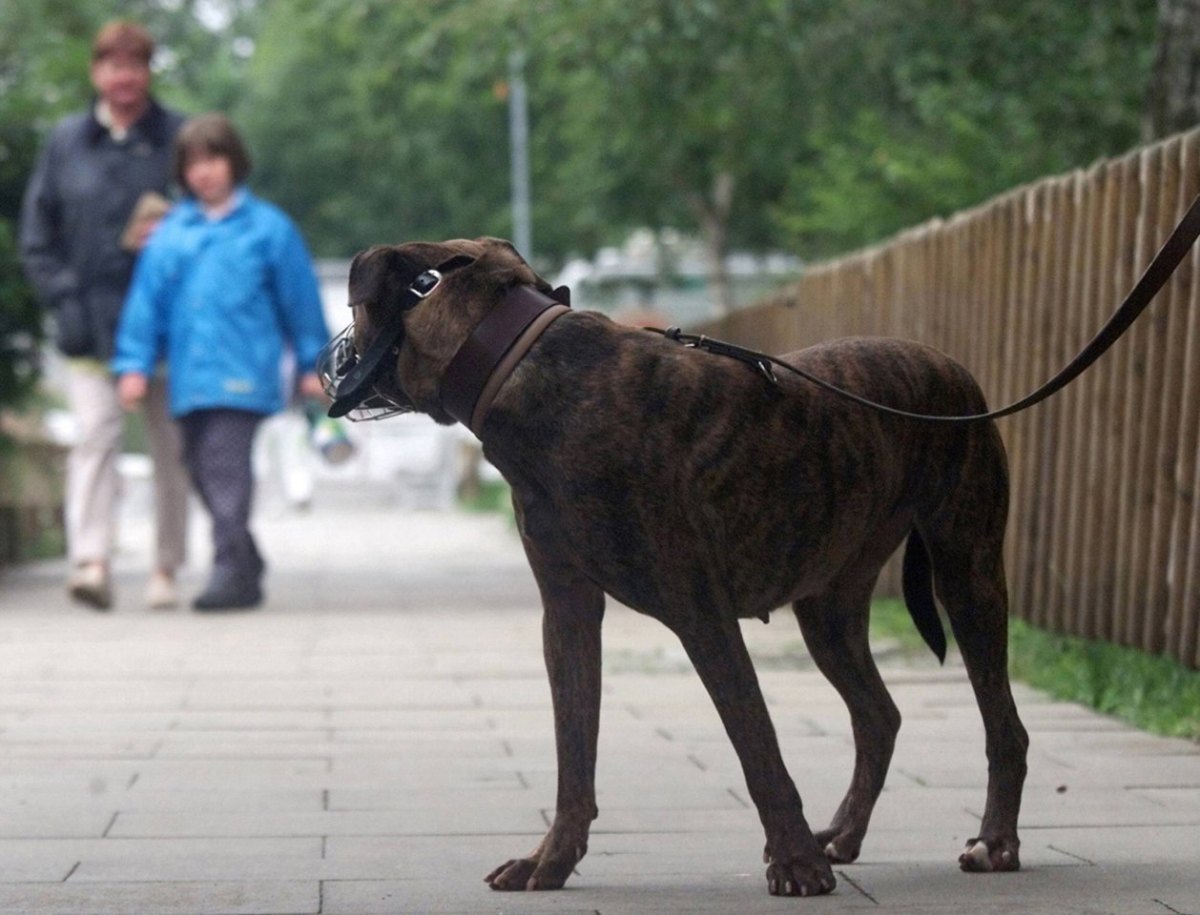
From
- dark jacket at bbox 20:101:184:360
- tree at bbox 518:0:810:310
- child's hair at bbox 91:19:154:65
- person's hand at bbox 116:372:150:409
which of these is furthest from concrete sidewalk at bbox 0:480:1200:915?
tree at bbox 518:0:810:310

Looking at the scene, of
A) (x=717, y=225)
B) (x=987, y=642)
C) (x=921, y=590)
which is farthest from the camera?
(x=717, y=225)

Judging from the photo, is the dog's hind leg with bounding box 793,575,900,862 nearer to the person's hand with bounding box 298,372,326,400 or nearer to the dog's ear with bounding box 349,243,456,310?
the dog's ear with bounding box 349,243,456,310

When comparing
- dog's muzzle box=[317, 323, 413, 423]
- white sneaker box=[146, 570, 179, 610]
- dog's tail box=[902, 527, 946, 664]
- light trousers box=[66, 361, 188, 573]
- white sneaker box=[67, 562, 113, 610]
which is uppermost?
dog's muzzle box=[317, 323, 413, 423]

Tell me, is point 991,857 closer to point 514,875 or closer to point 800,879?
point 800,879

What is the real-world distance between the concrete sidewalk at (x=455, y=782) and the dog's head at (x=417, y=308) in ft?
3.23

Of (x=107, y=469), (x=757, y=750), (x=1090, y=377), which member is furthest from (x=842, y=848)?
(x=107, y=469)

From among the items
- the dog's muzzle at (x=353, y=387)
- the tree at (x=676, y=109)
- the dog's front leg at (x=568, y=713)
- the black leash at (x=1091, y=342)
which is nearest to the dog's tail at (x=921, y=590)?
the black leash at (x=1091, y=342)

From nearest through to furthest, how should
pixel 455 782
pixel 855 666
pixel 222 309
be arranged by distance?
pixel 855 666 < pixel 455 782 < pixel 222 309

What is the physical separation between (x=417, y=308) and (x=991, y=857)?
5.25 feet

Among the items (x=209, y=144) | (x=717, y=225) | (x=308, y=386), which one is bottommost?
(x=717, y=225)

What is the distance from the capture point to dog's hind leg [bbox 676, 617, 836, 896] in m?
4.15

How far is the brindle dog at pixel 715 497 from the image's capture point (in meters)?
4.14

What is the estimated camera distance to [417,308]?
166 inches

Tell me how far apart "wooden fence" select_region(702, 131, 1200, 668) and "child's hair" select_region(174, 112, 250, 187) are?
3.25 meters
